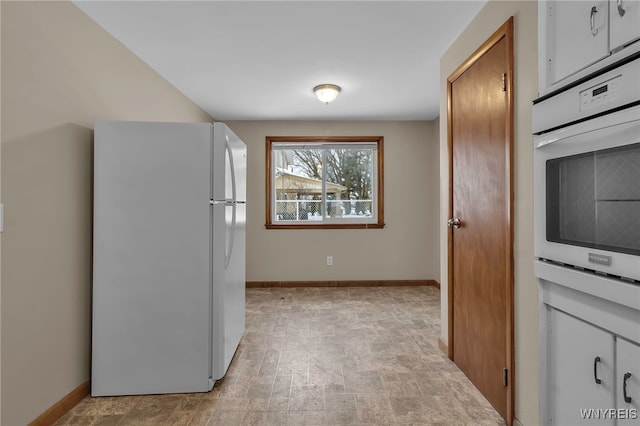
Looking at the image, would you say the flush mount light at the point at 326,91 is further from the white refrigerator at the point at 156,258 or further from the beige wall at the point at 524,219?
the beige wall at the point at 524,219

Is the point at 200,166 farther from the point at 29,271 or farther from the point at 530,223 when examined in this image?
the point at 530,223

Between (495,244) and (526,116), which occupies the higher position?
(526,116)

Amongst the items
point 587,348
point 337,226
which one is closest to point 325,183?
point 337,226

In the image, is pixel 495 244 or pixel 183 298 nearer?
pixel 495 244

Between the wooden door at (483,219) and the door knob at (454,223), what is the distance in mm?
29

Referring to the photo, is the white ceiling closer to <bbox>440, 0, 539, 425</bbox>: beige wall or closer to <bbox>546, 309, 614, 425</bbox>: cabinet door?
<bbox>440, 0, 539, 425</bbox>: beige wall

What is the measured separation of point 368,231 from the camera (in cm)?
507

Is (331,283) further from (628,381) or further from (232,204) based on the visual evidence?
(628,381)

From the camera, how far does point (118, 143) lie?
213 cm

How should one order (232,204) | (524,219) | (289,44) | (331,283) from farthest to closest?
1. (331,283)
2. (289,44)
3. (232,204)
4. (524,219)

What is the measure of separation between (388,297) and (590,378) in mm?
3371

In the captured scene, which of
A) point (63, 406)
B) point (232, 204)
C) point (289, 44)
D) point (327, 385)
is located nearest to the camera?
point (63, 406)

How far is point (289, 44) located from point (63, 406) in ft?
8.79

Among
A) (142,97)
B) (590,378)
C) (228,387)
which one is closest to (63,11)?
(142,97)
